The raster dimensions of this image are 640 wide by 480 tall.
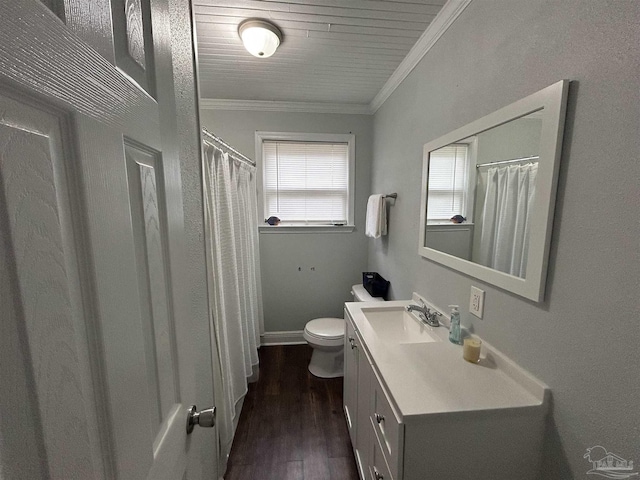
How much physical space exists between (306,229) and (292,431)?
1.67 meters

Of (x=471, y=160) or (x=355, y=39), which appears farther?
(x=355, y=39)

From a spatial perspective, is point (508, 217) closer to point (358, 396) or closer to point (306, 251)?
point (358, 396)

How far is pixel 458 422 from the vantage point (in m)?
0.84

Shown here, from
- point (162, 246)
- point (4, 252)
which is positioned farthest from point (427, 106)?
point (4, 252)

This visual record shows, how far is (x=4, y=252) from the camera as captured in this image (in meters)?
0.24

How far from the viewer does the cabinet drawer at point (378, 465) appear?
3.21ft

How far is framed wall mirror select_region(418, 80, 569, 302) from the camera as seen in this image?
0.87 metres

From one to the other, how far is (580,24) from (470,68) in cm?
50

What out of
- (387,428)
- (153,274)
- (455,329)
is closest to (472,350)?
(455,329)

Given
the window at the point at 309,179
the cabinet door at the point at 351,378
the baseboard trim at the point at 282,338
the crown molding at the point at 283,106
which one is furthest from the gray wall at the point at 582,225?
the baseboard trim at the point at 282,338

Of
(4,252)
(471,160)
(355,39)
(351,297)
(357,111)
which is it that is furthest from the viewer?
(351,297)

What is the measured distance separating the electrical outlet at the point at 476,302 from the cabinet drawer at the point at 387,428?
53 cm

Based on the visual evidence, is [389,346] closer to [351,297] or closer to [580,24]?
[580,24]

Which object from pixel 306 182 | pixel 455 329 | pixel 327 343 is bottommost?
pixel 327 343
